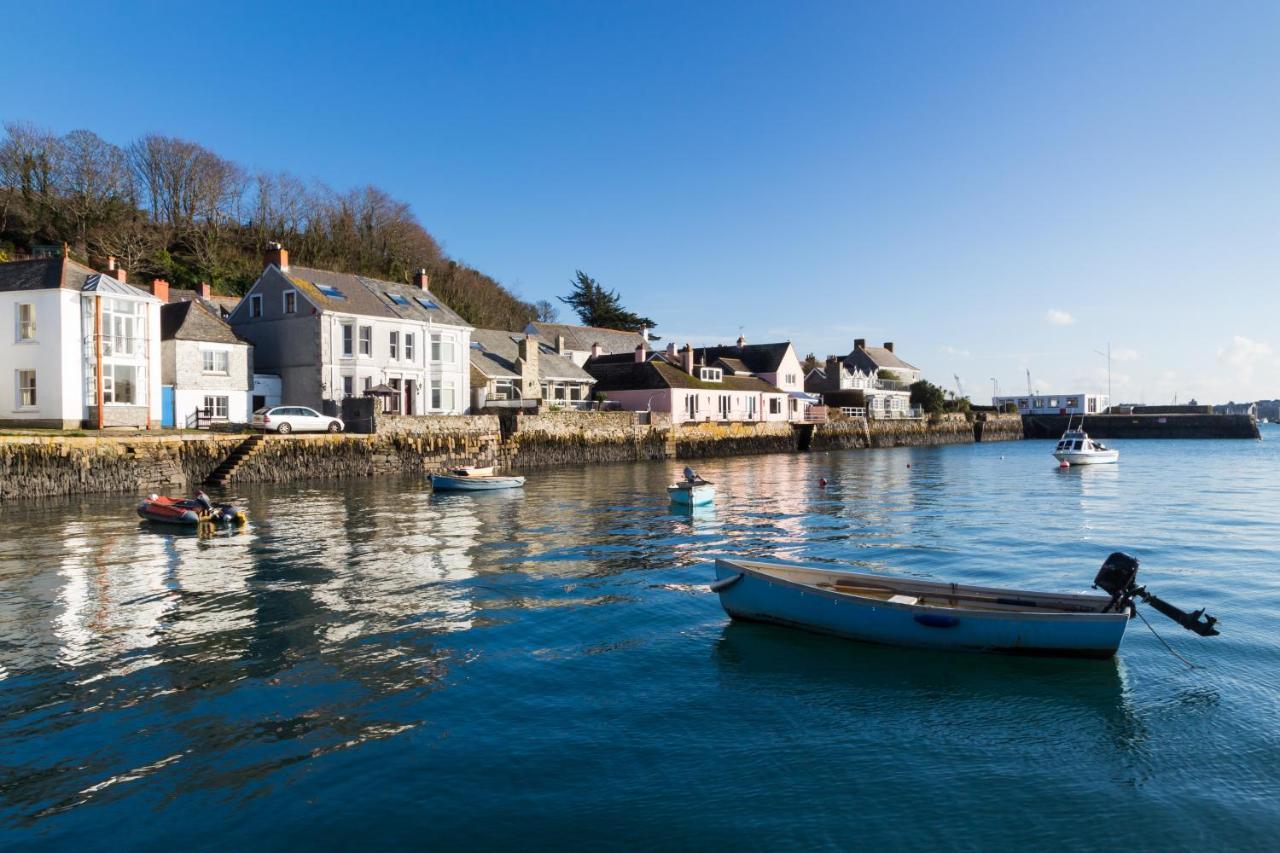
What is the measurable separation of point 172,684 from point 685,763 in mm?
7856

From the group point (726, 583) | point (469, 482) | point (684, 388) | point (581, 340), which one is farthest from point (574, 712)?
point (581, 340)

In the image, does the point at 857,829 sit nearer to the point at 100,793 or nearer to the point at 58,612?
the point at 100,793

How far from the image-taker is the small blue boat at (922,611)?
12.7 metres

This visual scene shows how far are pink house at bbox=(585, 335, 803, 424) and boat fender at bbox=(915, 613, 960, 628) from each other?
5727cm

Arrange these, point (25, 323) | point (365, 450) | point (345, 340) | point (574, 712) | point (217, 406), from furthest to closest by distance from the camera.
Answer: point (345, 340)
point (217, 406)
point (365, 450)
point (25, 323)
point (574, 712)

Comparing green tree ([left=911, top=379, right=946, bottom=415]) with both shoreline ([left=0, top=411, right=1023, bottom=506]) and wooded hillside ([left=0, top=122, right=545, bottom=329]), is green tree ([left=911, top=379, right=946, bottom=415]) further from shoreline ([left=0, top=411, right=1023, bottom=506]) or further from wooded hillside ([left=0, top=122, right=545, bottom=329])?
wooded hillside ([left=0, top=122, right=545, bottom=329])

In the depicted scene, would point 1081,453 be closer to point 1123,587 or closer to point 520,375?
point 520,375

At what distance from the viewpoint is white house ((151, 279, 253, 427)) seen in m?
46.1

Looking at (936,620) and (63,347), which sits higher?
(63,347)

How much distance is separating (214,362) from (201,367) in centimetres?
95

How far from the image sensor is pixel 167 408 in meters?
45.6

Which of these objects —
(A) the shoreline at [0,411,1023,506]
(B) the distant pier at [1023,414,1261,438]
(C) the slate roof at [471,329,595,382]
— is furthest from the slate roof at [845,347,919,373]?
(C) the slate roof at [471,329,595,382]

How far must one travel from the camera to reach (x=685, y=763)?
9633mm

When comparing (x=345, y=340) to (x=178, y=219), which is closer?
(x=345, y=340)
